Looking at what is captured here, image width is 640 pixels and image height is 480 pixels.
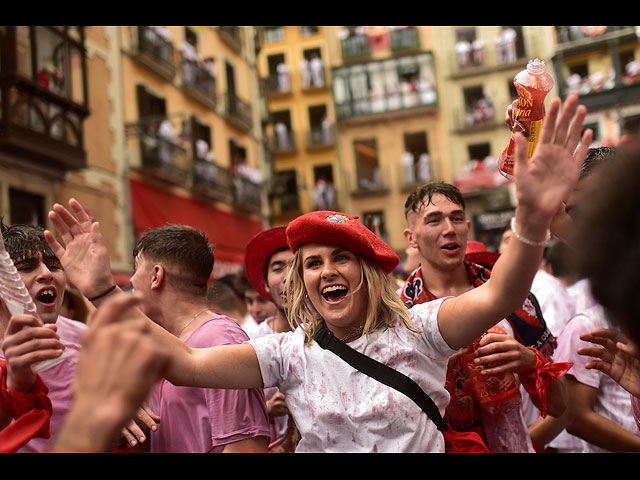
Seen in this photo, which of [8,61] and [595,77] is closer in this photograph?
[8,61]

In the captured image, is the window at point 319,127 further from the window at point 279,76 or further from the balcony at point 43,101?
the balcony at point 43,101

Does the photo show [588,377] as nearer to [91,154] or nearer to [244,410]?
[244,410]

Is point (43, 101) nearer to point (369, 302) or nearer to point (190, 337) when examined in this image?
point (190, 337)

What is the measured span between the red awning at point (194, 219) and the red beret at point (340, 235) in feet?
40.3

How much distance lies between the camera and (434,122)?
28797 millimetres

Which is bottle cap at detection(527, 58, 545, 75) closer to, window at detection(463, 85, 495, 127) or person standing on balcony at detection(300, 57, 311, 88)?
window at detection(463, 85, 495, 127)

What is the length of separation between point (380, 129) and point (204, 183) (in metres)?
12.6

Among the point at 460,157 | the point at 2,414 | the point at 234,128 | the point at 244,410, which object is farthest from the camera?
the point at 460,157

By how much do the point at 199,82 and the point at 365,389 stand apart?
19.0 m

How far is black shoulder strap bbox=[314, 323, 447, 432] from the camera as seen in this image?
7.32ft

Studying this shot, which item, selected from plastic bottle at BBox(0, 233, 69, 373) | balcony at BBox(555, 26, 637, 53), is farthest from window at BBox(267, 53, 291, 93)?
plastic bottle at BBox(0, 233, 69, 373)

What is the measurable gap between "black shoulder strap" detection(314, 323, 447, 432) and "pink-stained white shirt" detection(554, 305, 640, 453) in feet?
3.76

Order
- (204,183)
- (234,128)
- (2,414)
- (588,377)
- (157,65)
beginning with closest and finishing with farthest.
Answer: (2,414)
(588,377)
(157,65)
(204,183)
(234,128)

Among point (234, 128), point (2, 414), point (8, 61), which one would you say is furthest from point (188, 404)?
point (234, 128)
